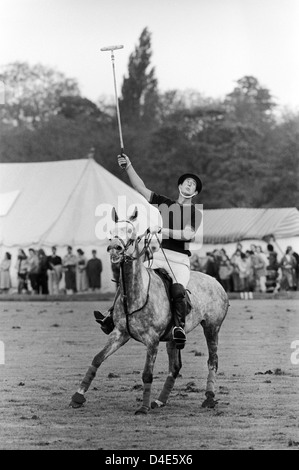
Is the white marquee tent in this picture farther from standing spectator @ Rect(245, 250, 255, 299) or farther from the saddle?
the saddle

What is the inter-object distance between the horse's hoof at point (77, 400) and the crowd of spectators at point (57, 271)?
89.2ft

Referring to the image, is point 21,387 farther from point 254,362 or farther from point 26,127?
point 26,127

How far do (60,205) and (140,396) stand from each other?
105ft

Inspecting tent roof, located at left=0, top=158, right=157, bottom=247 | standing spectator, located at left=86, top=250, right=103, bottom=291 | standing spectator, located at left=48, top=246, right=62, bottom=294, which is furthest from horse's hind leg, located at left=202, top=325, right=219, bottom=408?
tent roof, located at left=0, top=158, right=157, bottom=247

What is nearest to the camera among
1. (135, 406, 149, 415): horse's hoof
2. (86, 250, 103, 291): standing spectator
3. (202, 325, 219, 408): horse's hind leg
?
(135, 406, 149, 415): horse's hoof

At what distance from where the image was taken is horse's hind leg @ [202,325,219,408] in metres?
12.4

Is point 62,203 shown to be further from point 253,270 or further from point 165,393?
point 165,393

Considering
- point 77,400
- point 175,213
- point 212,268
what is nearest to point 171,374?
point 77,400


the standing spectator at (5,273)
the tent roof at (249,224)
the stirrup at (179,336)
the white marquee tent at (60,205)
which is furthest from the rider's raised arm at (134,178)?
the tent roof at (249,224)

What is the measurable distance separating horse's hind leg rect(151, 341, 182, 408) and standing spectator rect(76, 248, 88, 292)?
2808cm

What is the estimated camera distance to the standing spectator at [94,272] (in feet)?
132

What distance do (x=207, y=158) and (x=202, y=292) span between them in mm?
64617

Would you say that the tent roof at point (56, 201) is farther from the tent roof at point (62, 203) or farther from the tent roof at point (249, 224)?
the tent roof at point (249, 224)

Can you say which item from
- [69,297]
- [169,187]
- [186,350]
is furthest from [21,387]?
[169,187]
